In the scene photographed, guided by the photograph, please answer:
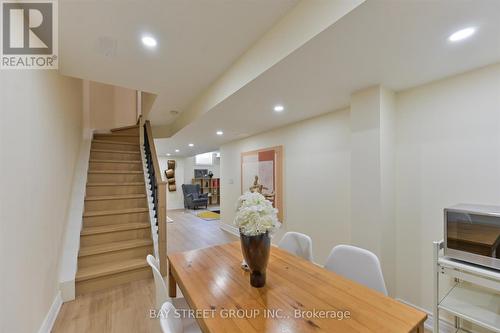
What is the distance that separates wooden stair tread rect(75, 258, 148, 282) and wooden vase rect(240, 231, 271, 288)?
216 centimetres

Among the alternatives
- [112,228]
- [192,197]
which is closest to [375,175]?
[112,228]

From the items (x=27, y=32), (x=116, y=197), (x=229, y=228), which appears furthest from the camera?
(x=229, y=228)

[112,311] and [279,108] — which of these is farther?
[279,108]

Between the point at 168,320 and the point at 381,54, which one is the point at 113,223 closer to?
the point at 168,320

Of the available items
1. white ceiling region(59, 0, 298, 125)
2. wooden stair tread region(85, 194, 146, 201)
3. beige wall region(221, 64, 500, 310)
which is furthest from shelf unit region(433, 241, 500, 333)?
wooden stair tread region(85, 194, 146, 201)

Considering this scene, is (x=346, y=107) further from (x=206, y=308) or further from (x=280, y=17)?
(x=206, y=308)

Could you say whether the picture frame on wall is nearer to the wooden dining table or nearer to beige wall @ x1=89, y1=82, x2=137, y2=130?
the wooden dining table

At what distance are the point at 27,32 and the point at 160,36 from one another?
0.95 metres

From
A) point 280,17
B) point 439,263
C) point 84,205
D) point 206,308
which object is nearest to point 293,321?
point 206,308

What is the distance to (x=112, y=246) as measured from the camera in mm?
2881

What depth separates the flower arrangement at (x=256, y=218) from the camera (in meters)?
1.23

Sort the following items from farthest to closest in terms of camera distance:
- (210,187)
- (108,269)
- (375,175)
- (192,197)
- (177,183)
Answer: (210,187)
(177,183)
(192,197)
(108,269)
(375,175)

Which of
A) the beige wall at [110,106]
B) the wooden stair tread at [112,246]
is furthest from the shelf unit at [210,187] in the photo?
the wooden stair tread at [112,246]

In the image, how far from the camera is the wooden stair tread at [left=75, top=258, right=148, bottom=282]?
2.49 m
